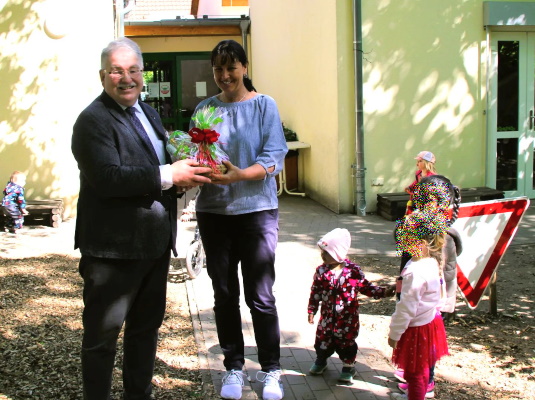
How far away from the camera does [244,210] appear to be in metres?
3.63

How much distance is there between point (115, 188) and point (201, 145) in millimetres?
558

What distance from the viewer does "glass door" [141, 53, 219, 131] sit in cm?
1778

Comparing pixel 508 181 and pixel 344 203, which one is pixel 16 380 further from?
pixel 508 181

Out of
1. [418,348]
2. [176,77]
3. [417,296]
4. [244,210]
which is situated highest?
[176,77]

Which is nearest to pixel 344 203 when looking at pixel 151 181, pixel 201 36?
pixel 151 181

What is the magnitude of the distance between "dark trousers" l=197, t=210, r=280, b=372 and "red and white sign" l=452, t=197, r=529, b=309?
174cm

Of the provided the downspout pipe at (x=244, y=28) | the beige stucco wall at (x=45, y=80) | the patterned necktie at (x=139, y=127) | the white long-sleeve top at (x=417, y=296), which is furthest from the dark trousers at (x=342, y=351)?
the downspout pipe at (x=244, y=28)

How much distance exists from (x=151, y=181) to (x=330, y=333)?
1628mm

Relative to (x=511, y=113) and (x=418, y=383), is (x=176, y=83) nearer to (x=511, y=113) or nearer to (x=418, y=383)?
(x=511, y=113)

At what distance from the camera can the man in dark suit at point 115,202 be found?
2.99 m

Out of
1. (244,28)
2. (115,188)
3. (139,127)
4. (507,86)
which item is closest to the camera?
(115,188)

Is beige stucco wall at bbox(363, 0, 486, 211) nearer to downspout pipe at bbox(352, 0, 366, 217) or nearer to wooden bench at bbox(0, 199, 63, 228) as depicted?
downspout pipe at bbox(352, 0, 366, 217)

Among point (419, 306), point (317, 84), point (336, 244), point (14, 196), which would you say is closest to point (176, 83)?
point (317, 84)

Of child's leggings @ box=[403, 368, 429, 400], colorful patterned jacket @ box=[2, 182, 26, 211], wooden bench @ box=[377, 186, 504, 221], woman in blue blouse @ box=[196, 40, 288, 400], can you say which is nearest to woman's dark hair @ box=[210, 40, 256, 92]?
woman in blue blouse @ box=[196, 40, 288, 400]
